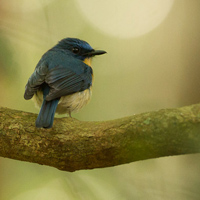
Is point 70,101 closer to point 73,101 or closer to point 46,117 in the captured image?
point 73,101

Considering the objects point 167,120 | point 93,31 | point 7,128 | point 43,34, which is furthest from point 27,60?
point 167,120

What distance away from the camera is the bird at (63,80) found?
3273mm

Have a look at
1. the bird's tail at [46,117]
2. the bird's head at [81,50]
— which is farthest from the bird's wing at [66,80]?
the bird's head at [81,50]

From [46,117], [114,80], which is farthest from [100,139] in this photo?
[114,80]

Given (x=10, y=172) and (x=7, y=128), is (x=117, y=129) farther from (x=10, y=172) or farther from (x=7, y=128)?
(x=10, y=172)

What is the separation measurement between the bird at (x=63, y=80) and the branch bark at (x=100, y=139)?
0.24 meters

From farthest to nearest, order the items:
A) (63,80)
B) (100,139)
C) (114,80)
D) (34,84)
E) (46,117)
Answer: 1. (114,80)
2. (63,80)
3. (34,84)
4. (46,117)
5. (100,139)

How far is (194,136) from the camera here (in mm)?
1962

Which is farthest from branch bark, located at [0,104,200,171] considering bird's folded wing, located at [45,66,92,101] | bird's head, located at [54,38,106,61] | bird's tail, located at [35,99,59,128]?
bird's head, located at [54,38,106,61]

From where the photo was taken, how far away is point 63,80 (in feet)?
11.4

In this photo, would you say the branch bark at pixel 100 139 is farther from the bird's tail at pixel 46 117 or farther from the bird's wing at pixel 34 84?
the bird's wing at pixel 34 84

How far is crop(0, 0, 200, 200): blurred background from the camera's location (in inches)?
134

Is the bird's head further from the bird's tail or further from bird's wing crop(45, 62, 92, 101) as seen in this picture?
the bird's tail

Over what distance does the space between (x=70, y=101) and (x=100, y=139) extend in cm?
141
